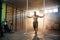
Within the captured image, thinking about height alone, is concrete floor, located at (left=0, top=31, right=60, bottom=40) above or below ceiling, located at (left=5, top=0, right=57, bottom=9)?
below

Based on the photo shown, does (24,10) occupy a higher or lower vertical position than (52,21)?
higher

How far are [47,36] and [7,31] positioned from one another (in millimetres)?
751

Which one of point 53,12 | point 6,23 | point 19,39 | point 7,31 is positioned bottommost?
point 19,39

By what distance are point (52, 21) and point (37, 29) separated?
311mm

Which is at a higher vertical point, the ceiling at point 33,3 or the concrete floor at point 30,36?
the ceiling at point 33,3

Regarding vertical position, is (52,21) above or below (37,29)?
above

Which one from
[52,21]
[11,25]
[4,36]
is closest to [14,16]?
[11,25]

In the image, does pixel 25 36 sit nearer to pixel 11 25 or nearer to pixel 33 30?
pixel 33 30

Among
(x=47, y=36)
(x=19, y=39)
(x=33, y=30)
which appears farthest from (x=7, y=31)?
(x=47, y=36)

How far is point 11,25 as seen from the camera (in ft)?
7.71

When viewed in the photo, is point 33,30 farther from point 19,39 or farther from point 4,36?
point 4,36

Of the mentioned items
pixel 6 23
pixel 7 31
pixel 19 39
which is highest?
pixel 6 23

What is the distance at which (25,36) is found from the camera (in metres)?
2.34

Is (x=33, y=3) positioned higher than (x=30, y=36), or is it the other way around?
(x=33, y=3)
